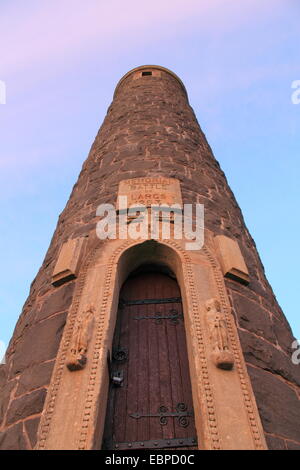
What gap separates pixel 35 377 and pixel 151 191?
2872 mm

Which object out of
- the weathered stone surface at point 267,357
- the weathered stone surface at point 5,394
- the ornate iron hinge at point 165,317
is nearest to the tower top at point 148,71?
the ornate iron hinge at point 165,317

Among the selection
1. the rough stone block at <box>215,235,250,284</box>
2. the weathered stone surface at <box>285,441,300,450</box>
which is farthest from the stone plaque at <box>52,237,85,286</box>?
the weathered stone surface at <box>285,441,300,450</box>

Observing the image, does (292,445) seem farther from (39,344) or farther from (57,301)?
(57,301)

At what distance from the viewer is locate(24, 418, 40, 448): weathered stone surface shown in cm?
265

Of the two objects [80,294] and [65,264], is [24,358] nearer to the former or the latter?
[80,294]

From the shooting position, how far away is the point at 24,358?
11.4 ft

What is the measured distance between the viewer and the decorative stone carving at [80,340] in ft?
9.75

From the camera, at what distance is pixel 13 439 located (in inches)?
108

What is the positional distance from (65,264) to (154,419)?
6.31 ft

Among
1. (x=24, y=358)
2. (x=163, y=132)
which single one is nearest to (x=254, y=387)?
(x=24, y=358)

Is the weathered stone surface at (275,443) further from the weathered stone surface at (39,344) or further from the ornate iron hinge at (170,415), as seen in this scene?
the weathered stone surface at (39,344)

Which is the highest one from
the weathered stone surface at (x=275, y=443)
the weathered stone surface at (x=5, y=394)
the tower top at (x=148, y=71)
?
the tower top at (x=148, y=71)

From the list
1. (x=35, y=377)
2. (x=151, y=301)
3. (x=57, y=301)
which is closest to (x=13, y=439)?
(x=35, y=377)

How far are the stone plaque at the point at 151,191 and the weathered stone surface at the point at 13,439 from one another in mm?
2886
